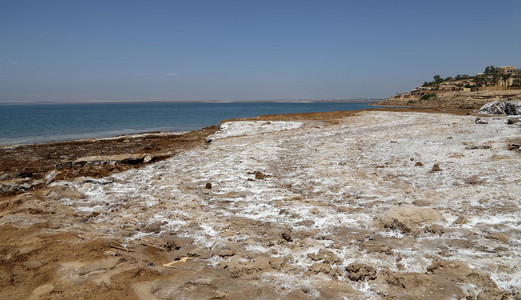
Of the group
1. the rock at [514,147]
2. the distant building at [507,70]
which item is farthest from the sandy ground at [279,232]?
the distant building at [507,70]

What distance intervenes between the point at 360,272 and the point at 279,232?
162 cm

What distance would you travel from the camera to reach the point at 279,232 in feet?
16.1

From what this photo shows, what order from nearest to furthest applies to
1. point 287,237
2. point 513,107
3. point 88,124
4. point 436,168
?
point 287,237 < point 436,168 < point 513,107 < point 88,124

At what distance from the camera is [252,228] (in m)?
5.09

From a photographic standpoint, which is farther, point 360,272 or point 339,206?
point 339,206

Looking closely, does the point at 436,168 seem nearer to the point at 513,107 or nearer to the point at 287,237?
the point at 287,237

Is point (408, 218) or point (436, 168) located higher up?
point (436, 168)

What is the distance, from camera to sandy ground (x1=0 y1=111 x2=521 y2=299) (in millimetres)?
3340

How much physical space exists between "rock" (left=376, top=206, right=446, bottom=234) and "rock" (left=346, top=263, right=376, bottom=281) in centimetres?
135

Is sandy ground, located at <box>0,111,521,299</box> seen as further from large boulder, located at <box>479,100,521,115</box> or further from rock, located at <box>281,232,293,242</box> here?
large boulder, located at <box>479,100,521,115</box>

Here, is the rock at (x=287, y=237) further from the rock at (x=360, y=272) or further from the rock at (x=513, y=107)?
the rock at (x=513, y=107)

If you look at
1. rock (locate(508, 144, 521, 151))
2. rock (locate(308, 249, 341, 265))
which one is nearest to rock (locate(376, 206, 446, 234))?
rock (locate(308, 249, 341, 265))

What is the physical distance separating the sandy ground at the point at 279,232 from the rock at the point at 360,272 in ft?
0.04

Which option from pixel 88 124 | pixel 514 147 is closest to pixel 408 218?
pixel 514 147
